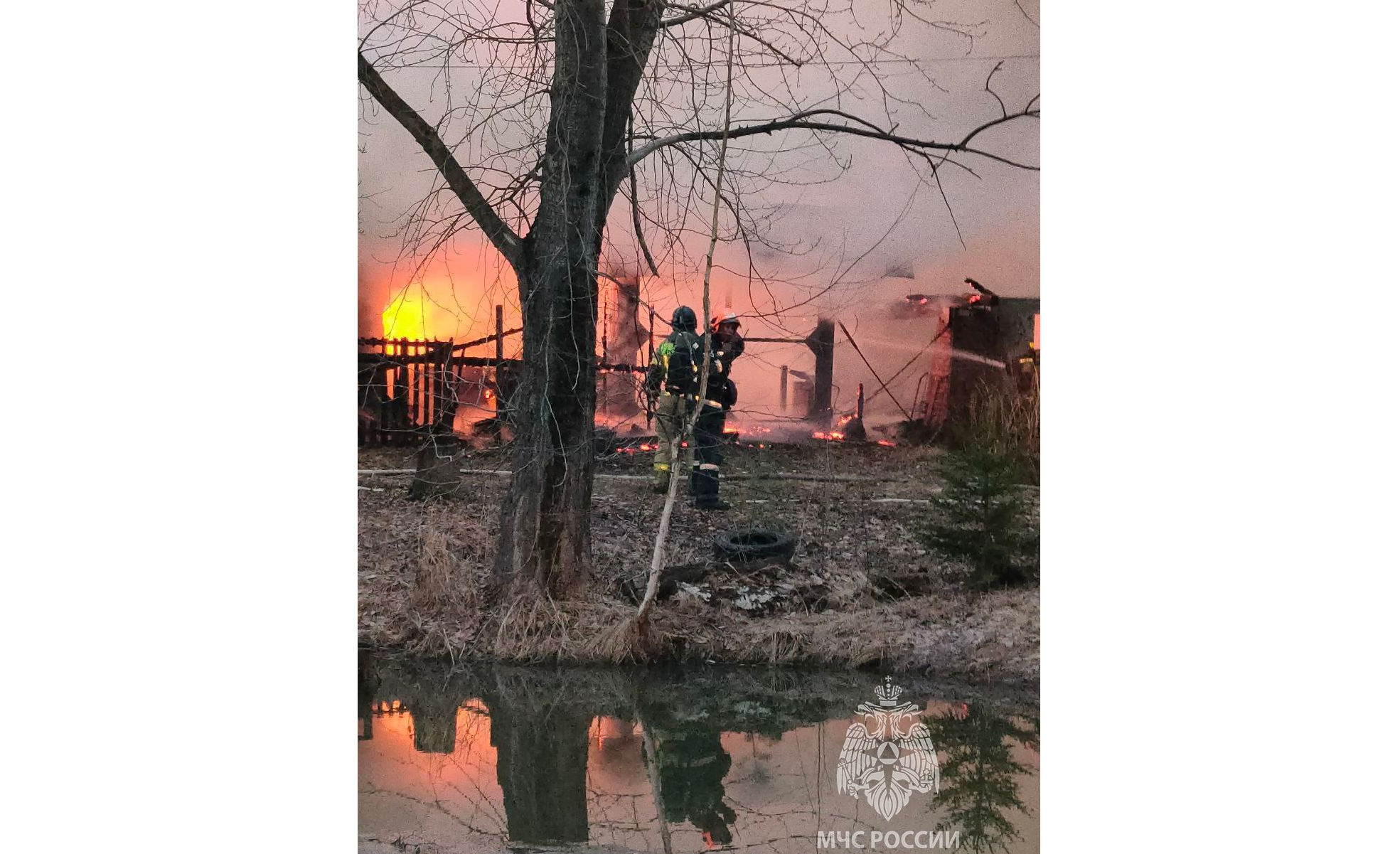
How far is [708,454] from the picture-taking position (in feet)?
14.6

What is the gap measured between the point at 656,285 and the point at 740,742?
6.33 feet

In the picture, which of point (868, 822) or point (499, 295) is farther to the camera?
point (499, 295)

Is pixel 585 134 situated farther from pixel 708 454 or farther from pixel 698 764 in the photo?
pixel 698 764

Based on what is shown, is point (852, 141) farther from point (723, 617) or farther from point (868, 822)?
point (868, 822)

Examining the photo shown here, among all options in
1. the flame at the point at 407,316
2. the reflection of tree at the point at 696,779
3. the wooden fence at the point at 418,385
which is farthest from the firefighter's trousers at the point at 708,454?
the flame at the point at 407,316

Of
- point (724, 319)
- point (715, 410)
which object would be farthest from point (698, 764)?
point (724, 319)

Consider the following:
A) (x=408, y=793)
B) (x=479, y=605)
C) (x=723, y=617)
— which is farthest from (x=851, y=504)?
(x=408, y=793)

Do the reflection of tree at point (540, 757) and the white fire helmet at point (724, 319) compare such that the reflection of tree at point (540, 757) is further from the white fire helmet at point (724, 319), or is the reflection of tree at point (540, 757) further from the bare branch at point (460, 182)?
the bare branch at point (460, 182)

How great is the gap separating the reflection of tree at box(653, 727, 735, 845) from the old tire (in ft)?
2.36

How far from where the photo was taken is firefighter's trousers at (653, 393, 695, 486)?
14.6ft

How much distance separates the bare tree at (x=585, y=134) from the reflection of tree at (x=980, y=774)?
5.57 ft

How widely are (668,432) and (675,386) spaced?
7.8 inches

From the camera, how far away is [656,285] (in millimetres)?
4473

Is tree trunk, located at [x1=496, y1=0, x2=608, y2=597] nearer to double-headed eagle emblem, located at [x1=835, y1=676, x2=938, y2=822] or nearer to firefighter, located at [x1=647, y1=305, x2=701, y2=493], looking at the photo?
firefighter, located at [x1=647, y1=305, x2=701, y2=493]
